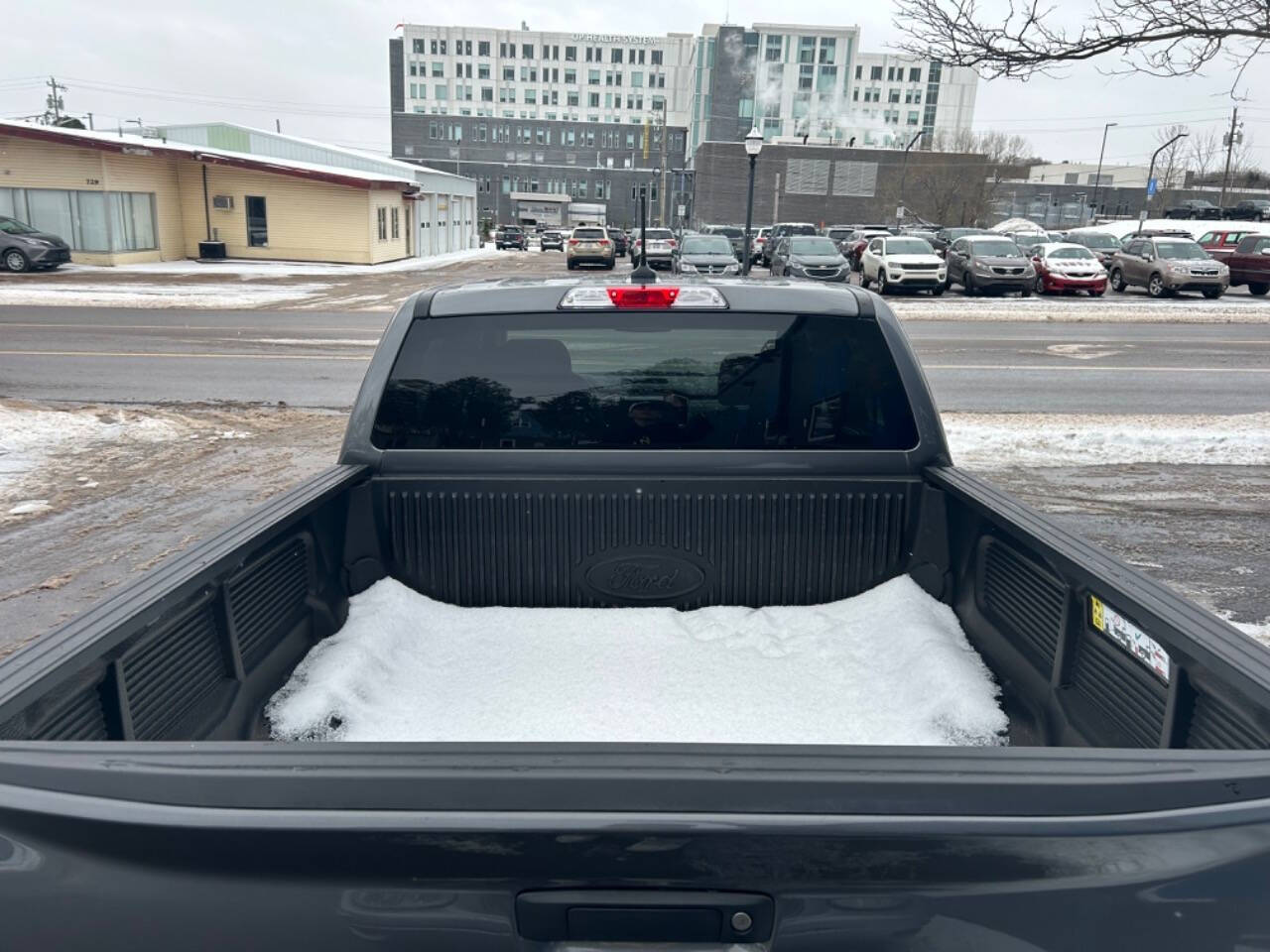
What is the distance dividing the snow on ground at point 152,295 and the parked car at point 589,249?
14.4 meters

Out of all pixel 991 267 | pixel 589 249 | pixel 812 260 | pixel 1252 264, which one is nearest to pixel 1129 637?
pixel 991 267

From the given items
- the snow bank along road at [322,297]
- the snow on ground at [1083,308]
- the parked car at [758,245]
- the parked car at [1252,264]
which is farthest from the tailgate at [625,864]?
the parked car at [758,245]

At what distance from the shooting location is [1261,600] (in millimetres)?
5617

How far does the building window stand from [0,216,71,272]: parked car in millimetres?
8361

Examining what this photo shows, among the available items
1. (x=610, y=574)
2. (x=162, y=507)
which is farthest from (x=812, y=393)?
(x=162, y=507)

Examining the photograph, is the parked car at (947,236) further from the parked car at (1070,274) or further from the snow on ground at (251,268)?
the snow on ground at (251,268)

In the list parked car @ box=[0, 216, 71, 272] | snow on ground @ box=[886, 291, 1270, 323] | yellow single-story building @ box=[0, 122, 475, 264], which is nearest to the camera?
snow on ground @ box=[886, 291, 1270, 323]

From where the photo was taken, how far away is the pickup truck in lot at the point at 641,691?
127 centimetres

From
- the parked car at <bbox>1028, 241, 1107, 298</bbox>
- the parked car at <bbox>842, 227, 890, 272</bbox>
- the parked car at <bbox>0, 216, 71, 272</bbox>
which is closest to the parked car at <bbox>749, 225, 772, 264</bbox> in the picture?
the parked car at <bbox>842, 227, 890, 272</bbox>

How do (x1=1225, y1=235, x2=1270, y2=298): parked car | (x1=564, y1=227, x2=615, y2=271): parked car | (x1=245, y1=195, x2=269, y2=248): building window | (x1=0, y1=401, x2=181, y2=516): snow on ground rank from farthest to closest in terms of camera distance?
(x1=564, y1=227, x2=615, y2=271): parked car < (x1=245, y1=195, x2=269, y2=248): building window < (x1=1225, y1=235, x2=1270, y2=298): parked car < (x1=0, y1=401, x2=181, y2=516): snow on ground

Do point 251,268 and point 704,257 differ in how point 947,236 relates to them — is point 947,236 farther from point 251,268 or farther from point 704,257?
point 251,268

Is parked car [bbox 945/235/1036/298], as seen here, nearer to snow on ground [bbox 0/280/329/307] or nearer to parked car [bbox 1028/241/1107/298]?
parked car [bbox 1028/241/1107/298]

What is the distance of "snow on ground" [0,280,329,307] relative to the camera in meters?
22.8

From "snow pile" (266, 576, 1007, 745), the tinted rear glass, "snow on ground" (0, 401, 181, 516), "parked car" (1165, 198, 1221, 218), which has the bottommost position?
"snow on ground" (0, 401, 181, 516)
